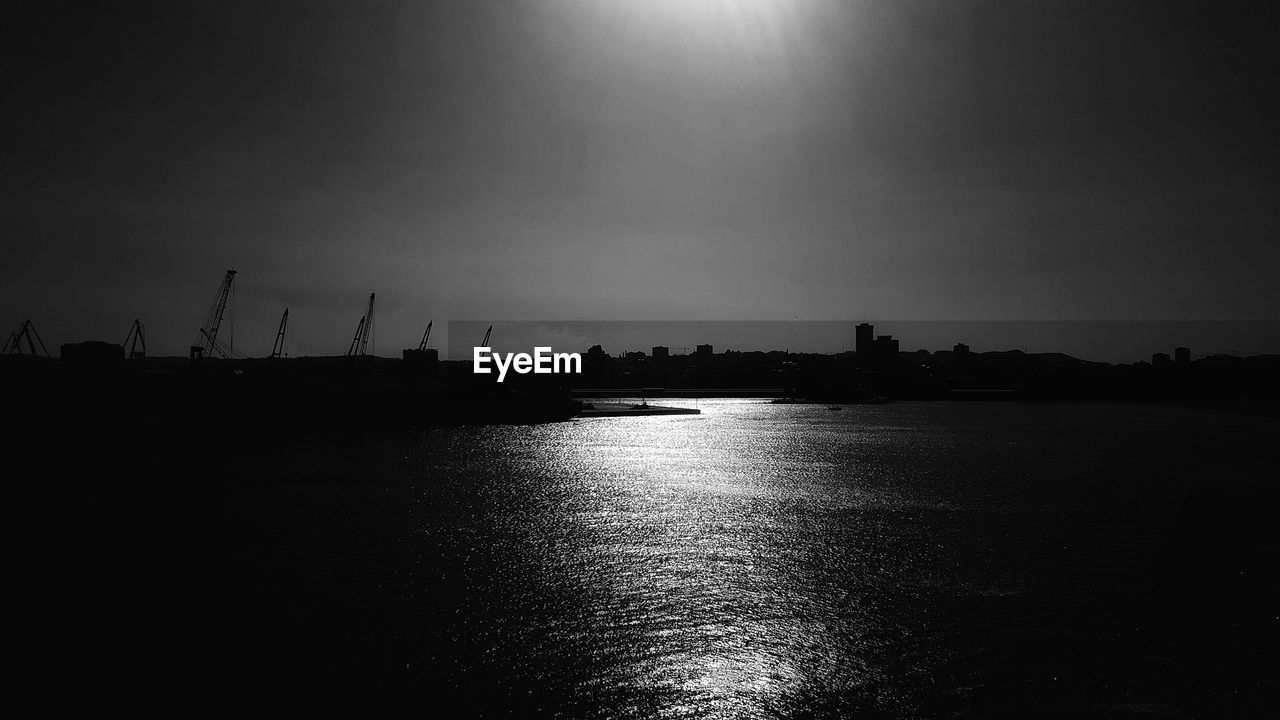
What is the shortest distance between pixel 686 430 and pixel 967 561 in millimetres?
55356

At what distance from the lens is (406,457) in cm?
4831

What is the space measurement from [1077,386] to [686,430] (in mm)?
167705

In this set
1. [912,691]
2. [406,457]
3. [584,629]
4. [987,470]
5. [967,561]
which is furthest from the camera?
[406,457]

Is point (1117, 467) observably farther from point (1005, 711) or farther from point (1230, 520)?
point (1005, 711)

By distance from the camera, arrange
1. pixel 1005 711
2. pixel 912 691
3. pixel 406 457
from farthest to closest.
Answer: pixel 406 457
pixel 912 691
pixel 1005 711

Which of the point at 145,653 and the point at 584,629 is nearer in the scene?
the point at 145,653

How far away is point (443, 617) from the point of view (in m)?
13.8

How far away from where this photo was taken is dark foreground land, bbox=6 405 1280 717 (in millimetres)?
10141

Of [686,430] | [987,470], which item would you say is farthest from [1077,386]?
[987,470]

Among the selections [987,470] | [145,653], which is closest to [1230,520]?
[987,470]

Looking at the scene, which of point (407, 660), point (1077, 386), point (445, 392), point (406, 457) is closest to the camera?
point (407, 660)

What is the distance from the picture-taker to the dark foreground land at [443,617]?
10141 mm

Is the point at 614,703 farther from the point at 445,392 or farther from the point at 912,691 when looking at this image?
the point at 445,392

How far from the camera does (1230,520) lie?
926 inches
